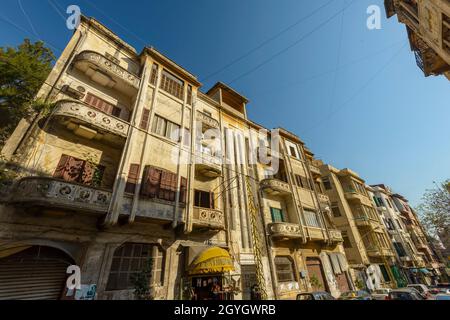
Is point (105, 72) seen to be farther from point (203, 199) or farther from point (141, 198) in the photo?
point (203, 199)

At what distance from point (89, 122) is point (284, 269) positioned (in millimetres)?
17221

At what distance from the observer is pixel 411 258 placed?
33.5 meters

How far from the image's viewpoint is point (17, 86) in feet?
34.7

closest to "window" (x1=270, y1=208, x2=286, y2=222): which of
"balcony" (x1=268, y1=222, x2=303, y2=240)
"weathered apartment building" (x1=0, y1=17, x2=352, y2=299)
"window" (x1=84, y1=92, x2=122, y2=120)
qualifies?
"weathered apartment building" (x1=0, y1=17, x2=352, y2=299)

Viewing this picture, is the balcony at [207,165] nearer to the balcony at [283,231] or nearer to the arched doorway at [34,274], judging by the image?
the balcony at [283,231]

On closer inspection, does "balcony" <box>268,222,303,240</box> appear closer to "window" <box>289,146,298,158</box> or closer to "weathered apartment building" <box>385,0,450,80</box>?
"window" <box>289,146,298,158</box>

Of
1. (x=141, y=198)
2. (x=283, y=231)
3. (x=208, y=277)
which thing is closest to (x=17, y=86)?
(x=141, y=198)

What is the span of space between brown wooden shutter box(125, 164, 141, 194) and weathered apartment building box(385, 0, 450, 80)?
1702cm

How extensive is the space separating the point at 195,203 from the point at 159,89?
29.1ft

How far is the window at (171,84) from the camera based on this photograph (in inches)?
618

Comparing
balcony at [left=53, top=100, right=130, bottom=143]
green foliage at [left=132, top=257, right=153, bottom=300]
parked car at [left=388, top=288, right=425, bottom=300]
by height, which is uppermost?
balcony at [left=53, top=100, right=130, bottom=143]

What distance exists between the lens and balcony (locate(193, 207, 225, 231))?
12250mm
